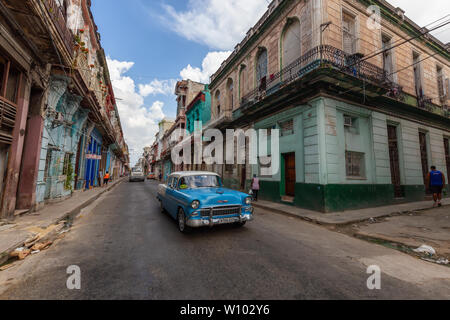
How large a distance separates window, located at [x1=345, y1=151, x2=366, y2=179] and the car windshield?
6.95m

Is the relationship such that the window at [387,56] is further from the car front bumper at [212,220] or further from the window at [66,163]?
the window at [66,163]

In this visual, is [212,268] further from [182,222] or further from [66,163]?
[66,163]

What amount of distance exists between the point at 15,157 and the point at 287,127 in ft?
37.5

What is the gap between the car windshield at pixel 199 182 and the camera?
5973 millimetres

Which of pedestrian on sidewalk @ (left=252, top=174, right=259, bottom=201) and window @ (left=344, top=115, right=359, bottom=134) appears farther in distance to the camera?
pedestrian on sidewalk @ (left=252, top=174, right=259, bottom=201)

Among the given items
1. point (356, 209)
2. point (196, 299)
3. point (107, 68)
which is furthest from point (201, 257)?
point (107, 68)

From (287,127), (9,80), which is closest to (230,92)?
(287,127)

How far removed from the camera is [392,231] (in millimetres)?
5684

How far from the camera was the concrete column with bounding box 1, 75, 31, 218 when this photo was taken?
594 centimetres

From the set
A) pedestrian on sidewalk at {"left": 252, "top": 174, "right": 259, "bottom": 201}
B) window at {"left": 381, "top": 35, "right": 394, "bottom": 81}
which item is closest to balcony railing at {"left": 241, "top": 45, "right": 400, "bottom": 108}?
window at {"left": 381, "top": 35, "right": 394, "bottom": 81}

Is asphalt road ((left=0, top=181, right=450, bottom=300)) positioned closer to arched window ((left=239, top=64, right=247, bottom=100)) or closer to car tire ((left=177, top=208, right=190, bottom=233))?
car tire ((left=177, top=208, right=190, bottom=233))

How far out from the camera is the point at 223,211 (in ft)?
16.0

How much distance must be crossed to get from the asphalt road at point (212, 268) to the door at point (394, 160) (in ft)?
29.1
